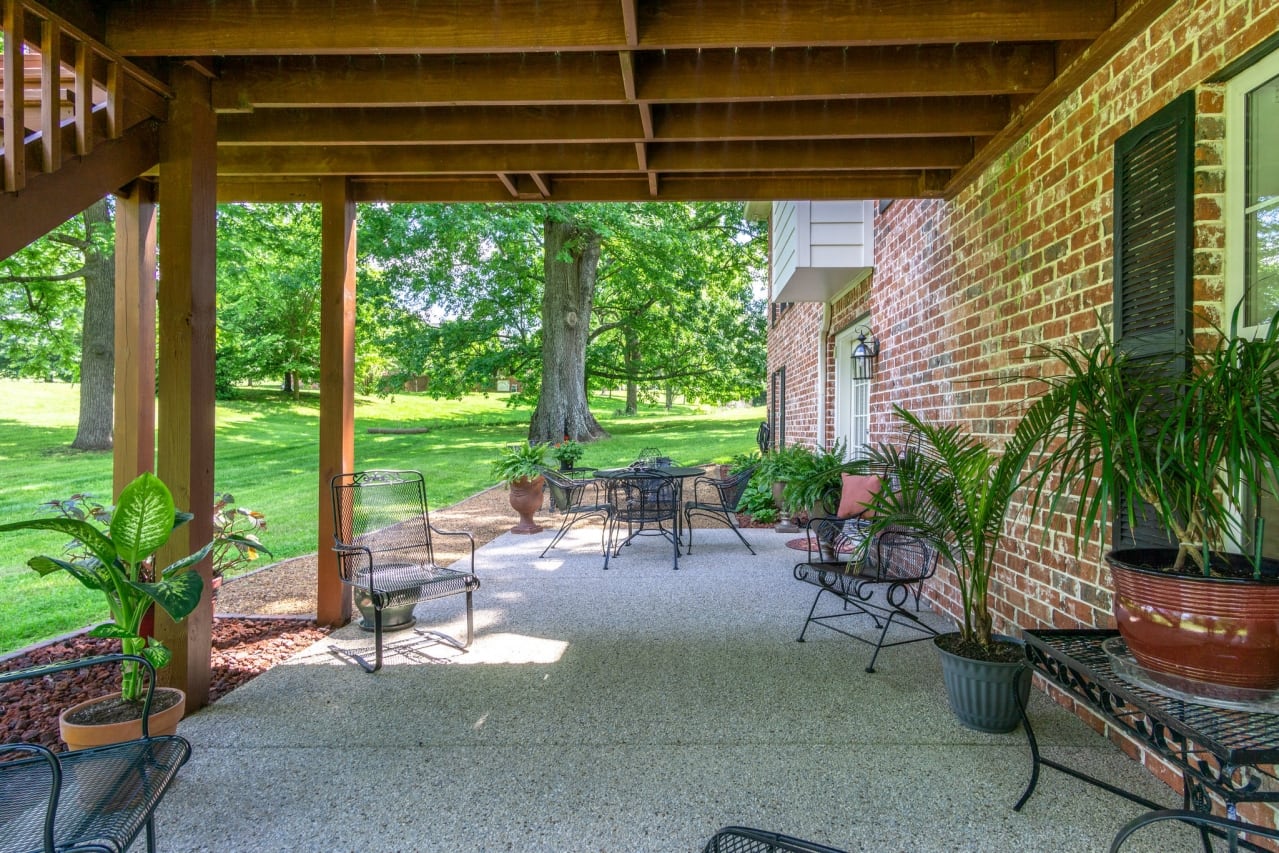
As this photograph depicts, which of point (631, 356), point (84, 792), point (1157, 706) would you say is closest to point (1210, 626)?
point (1157, 706)

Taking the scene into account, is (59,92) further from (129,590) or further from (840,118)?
(840,118)

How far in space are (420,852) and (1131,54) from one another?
12.3 ft

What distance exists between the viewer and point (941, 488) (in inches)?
111

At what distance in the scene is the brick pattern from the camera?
6.79ft

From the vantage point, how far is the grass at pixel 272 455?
5004 millimetres

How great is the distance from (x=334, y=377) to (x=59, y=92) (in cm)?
184

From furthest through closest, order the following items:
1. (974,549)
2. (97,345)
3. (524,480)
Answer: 1. (97,345)
2. (524,480)
3. (974,549)

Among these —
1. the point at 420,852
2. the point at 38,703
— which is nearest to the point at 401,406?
the point at 38,703

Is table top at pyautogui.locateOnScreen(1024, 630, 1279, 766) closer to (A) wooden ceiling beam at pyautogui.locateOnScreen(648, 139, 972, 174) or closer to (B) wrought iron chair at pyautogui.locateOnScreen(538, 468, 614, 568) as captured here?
(A) wooden ceiling beam at pyautogui.locateOnScreen(648, 139, 972, 174)

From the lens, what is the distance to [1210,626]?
1486 millimetres

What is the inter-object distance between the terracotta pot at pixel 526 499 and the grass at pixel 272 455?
208 cm

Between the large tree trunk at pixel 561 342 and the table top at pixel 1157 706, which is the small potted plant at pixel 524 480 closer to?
the table top at pixel 1157 706

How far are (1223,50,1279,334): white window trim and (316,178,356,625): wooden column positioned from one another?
4179 mm

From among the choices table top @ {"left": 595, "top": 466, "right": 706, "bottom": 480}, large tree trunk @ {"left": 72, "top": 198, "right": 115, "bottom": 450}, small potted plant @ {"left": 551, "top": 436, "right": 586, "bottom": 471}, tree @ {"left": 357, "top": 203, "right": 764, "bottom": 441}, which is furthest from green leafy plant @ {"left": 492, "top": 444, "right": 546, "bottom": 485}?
large tree trunk @ {"left": 72, "top": 198, "right": 115, "bottom": 450}
